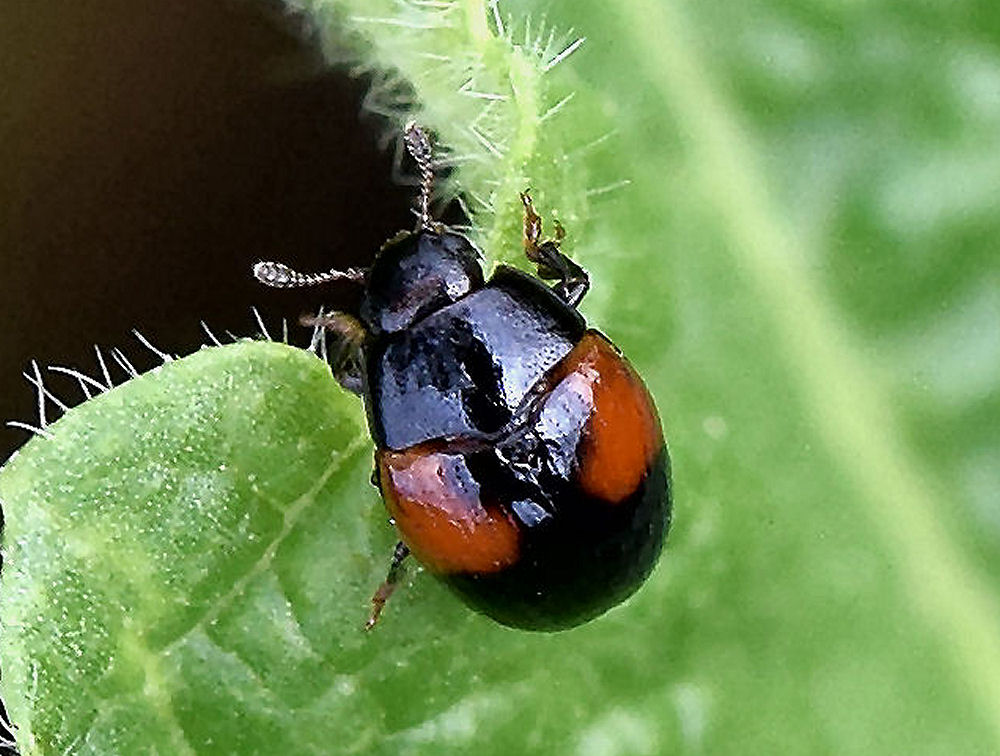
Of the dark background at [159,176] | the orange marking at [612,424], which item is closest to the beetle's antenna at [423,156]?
the orange marking at [612,424]

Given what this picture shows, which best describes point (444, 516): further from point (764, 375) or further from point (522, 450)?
point (764, 375)

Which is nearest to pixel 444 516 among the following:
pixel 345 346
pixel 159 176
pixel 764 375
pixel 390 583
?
pixel 390 583

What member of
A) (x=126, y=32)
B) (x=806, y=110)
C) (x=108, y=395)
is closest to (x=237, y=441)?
(x=108, y=395)

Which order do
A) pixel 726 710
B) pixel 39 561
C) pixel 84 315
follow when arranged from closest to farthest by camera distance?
pixel 39 561
pixel 726 710
pixel 84 315

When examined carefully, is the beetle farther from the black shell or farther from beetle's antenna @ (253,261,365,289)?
beetle's antenna @ (253,261,365,289)

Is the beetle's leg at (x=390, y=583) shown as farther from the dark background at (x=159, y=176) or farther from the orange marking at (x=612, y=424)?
the dark background at (x=159, y=176)

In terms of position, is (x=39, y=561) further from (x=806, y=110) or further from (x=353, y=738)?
(x=806, y=110)
